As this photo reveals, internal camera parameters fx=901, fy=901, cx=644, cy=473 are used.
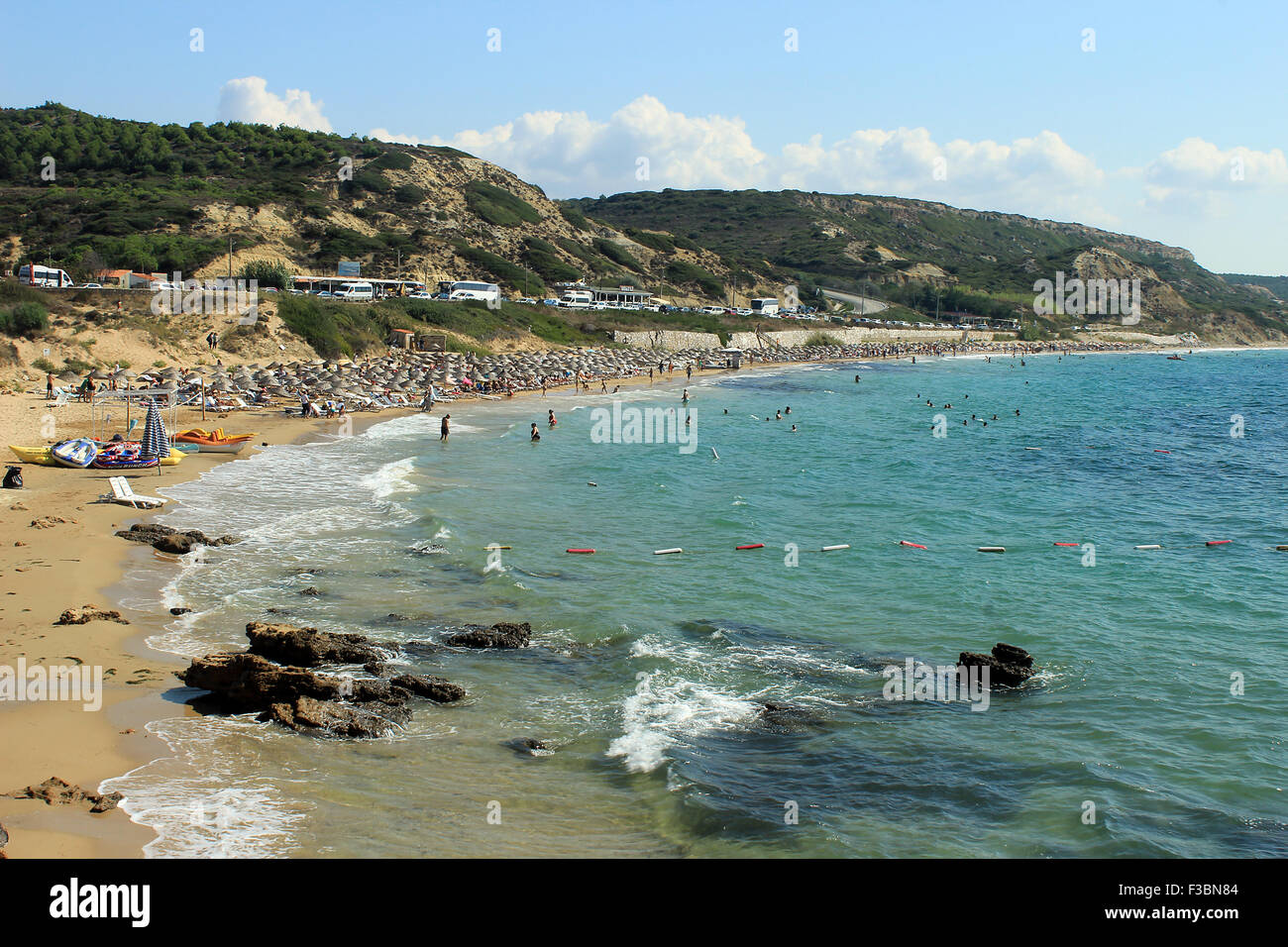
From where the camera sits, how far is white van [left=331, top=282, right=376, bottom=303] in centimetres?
6477

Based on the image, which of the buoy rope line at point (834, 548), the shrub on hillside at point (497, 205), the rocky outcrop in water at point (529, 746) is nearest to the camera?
the rocky outcrop in water at point (529, 746)

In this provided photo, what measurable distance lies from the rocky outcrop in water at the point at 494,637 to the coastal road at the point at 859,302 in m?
131

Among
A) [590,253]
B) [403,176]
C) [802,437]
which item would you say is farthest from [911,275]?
[802,437]

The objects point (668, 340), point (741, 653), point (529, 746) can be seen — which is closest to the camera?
point (529, 746)

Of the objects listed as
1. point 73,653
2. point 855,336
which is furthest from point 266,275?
point 855,336

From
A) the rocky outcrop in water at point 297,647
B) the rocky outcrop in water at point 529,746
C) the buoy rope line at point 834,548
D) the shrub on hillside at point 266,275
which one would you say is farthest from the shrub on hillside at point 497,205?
the rocky outcrop in water at point 529,746

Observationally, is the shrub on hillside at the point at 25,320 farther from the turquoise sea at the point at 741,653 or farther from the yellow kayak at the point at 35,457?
the yellow kayak at the point at 35,457

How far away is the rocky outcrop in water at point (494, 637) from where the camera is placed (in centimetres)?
1525

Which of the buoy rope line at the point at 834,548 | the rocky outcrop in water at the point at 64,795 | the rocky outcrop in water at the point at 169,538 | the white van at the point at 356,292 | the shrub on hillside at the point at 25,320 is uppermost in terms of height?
the white van at the point at 356,292

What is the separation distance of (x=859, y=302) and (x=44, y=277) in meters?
115

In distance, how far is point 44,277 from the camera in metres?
55.2

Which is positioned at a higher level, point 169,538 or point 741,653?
point 169,538

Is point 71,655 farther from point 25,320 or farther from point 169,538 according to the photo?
point 25,320
